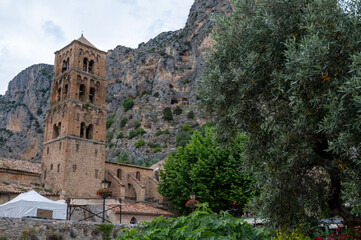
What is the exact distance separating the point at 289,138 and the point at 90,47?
122 feet

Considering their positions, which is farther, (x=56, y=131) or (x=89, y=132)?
(x=89, y=132)

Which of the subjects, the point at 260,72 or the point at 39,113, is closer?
the point at 260,72

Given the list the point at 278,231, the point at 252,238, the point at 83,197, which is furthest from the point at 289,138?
the point at 83,197

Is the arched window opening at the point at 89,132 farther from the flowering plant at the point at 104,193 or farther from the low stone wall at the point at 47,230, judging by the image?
the low stone wall at the point at 47,230

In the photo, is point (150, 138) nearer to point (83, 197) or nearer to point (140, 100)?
point (140, 100)

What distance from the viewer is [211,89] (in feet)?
34.7

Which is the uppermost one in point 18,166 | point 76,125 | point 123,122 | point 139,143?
point 123,122

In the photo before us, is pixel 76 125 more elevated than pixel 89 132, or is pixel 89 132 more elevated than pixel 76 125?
pixel 76 125

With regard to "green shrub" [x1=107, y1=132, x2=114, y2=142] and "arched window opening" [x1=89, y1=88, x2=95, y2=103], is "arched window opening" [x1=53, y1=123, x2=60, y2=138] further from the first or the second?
"green shrub" [x1=107, y1=132, x2=114, y2=142]

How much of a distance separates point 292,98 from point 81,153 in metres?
31.5

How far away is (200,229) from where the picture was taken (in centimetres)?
530

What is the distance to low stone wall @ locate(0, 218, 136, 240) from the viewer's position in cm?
1537

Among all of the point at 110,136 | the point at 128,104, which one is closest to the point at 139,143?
the point at 110,136

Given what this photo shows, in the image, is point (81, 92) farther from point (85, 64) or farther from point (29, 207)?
point (29, 207)
